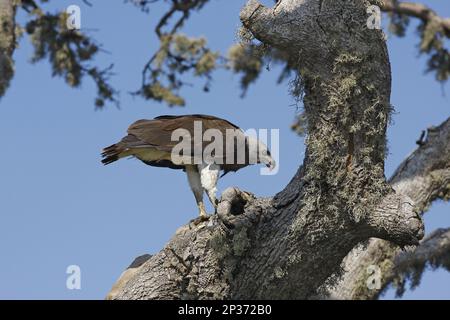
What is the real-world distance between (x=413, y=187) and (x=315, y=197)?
9.99 feet

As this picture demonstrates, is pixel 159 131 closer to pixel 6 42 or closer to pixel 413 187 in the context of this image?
pixel 413 187

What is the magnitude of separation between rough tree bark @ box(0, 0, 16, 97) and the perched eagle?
3318 millimetres

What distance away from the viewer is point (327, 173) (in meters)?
4.83

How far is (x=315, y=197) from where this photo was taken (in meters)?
4.86

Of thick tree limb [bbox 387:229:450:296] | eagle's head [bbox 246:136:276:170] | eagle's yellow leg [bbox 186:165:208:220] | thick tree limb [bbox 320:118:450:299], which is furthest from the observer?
thick tree limb [bbox 387:229:450:296]

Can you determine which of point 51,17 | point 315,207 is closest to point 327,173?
point 315,207

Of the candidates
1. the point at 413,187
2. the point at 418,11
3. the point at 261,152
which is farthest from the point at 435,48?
the point at 261,152

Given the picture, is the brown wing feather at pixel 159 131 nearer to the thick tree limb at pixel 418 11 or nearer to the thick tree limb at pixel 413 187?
the thick tree limb at pixel 413 187

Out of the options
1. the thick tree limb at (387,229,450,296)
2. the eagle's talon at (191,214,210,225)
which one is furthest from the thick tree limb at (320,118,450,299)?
the eagle's talon at (191,214,210,225)

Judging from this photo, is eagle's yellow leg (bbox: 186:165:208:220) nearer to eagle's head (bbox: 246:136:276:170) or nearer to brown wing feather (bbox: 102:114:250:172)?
brown wing feather (bbox: 102:114:250:172)

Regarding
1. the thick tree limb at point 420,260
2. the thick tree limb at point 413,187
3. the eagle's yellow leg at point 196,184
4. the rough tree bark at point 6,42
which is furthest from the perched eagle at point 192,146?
the rough tree bark at point 6,42

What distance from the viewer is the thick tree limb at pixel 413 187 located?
24.6 feet

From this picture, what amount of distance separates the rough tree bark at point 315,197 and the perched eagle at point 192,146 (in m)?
0.78

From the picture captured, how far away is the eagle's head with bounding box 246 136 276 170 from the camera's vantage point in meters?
6.08
